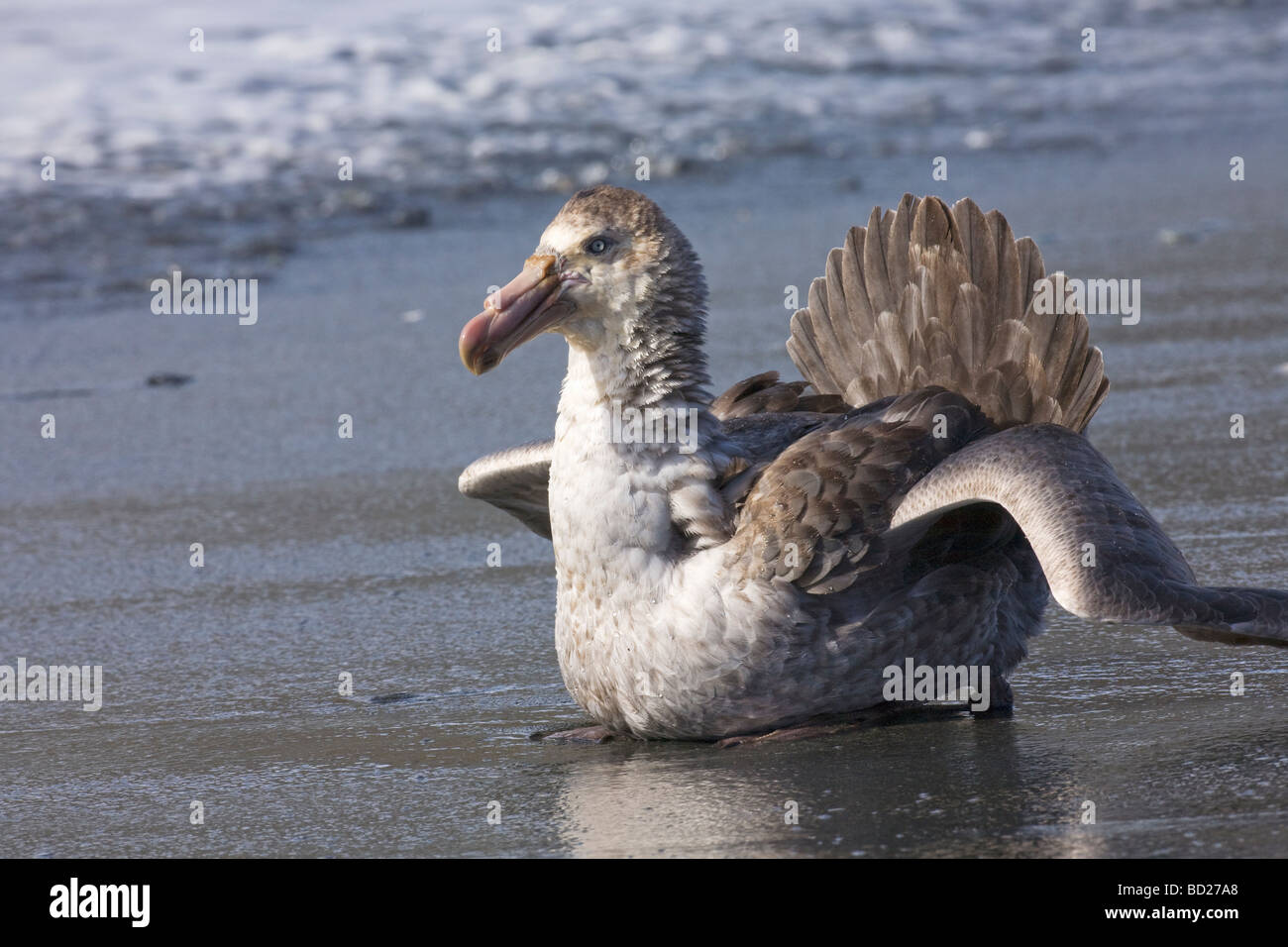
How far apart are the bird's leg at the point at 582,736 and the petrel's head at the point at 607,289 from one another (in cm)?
90

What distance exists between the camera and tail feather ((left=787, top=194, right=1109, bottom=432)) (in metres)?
4.74

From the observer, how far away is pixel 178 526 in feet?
20.5

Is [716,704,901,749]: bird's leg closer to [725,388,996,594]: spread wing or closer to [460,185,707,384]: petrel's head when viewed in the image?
[725,388,996,594]: spread wing

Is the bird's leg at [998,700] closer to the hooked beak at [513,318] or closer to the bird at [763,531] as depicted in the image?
the bird at [763,531]

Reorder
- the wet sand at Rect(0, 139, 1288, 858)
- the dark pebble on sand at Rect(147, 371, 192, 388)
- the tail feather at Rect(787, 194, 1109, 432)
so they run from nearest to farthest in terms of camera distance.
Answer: the wet sand at Rect(0, 139, 1288, 858) → the tail feather at Rect(787, 194, 1109, 432) → the dark pebble on sand at Rect(147, 371, 192, 388)

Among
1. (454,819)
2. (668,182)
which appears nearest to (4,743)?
(454,819)

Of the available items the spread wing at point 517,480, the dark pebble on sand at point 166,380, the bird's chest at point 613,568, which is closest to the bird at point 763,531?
the bird's chest at point 613,568

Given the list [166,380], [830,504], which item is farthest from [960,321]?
[166,380]

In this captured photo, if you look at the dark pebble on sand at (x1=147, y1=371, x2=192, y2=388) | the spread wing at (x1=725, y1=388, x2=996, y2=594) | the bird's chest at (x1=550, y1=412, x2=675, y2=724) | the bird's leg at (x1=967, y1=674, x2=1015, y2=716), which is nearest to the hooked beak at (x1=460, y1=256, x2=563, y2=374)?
the bird's chest at (x1=550, y1=412, x2=675, y2=724)

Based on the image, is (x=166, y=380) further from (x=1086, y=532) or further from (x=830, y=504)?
(x=1086, y=532)

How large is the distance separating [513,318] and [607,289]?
0.25m

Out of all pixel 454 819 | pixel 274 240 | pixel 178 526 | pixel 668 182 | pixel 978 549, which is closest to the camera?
pixel 454 819
